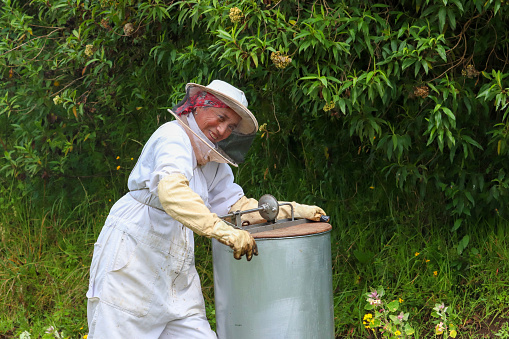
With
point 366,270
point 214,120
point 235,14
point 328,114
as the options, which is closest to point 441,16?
point 328,114

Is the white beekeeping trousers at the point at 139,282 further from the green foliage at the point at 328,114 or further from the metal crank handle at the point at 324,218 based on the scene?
the green foliage at the point at 328,114

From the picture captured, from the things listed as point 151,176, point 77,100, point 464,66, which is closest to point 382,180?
point 464,66

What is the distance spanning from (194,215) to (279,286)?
0.52 metres

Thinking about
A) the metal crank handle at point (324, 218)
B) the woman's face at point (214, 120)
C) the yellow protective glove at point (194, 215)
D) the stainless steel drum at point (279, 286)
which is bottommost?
the stainless steel drum at point (279, 286)

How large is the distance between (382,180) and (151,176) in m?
2.08

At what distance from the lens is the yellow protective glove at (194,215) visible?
2.31 meters

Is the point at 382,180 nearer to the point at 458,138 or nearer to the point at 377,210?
the point at 377,210

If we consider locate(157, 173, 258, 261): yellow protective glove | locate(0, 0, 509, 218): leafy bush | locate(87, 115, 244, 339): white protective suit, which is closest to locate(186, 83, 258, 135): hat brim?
locate(87, 115, 244, 339): white protective suit

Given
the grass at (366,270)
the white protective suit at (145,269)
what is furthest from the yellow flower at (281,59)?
the grass at (366,270)

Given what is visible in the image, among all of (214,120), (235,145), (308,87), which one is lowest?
(235,145)

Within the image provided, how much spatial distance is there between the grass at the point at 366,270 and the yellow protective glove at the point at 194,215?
1603 mm

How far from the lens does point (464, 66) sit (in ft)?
11.2

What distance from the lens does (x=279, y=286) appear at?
8.34 ft

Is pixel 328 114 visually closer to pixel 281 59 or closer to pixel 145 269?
pixel 281 59
